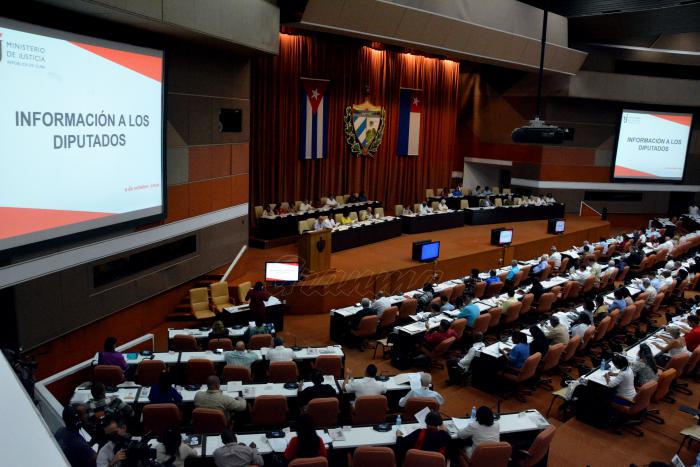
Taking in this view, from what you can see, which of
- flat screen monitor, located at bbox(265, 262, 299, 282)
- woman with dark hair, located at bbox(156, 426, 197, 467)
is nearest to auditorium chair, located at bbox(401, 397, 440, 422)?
woman with dark hair, located at bbox(156, 426, 197, 467)

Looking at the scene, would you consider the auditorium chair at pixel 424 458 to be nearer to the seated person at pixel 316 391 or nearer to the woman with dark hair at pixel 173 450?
the seated person at pixel 316 391

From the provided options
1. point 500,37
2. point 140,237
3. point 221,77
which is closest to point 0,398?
point 140,237

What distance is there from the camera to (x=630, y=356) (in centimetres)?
832

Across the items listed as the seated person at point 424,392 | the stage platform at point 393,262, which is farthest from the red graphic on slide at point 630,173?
the seated person at point 424,392

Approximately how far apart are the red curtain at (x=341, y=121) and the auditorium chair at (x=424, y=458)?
1200cm

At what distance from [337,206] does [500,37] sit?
7105 millimetres

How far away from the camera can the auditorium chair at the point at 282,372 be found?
734 cm

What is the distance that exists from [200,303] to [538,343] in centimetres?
618

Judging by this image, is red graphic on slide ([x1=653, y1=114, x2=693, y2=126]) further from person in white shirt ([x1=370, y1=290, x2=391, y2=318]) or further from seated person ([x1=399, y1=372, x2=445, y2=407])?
seated person ([x1=399, y1=372, x2=445, y2=407])

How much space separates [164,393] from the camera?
6.32 metres

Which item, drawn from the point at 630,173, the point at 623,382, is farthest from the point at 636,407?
the point at 630,173

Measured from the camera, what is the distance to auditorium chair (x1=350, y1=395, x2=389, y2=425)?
6566mm

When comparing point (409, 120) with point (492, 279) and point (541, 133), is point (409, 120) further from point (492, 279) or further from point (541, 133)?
point (492, 279)

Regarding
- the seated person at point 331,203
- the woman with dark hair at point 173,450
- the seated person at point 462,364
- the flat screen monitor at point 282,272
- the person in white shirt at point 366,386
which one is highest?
the seated person at point 331,203
